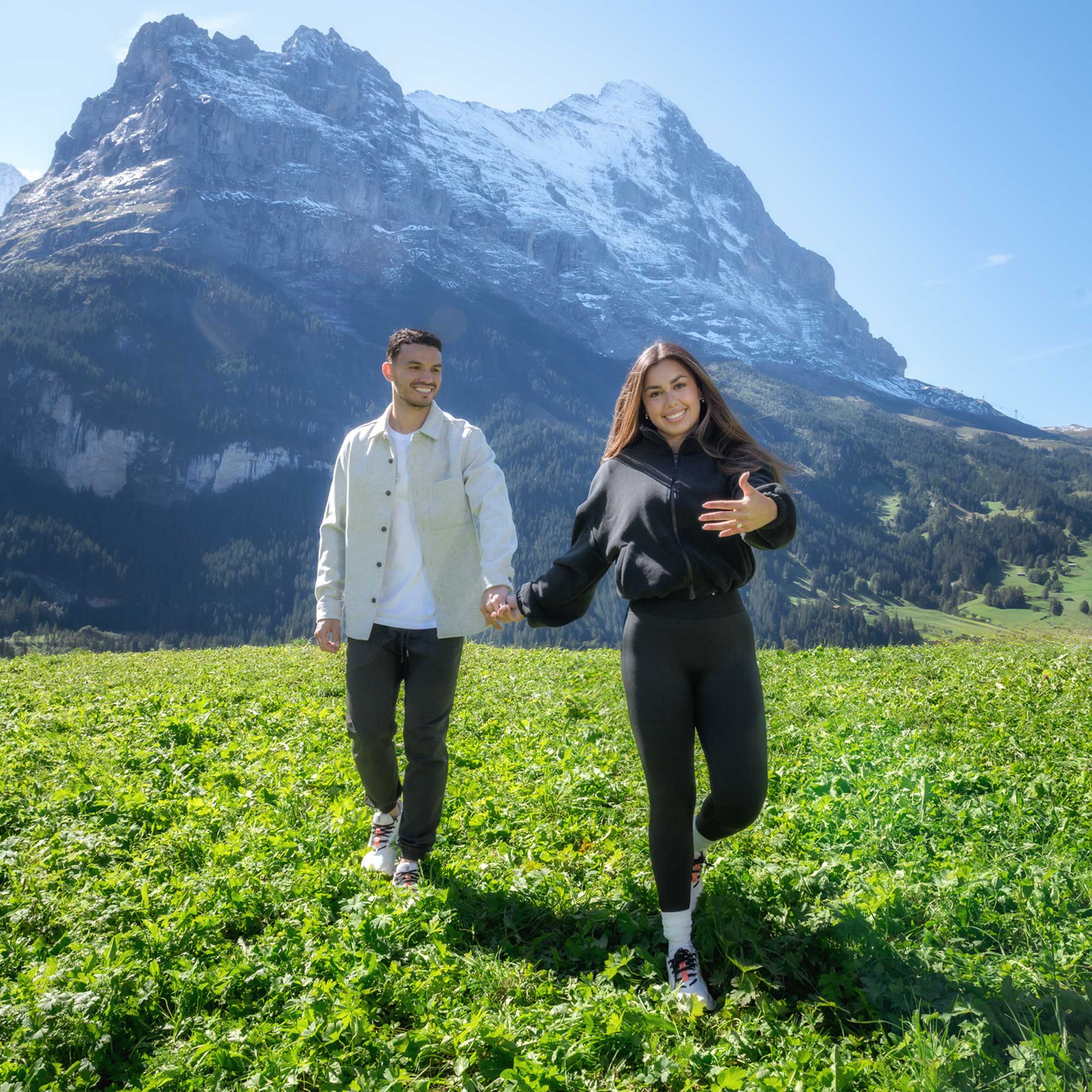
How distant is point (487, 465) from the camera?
5957 millimetres

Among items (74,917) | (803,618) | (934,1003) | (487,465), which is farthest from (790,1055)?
(803,618)

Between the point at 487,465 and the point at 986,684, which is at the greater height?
the point at 487,465

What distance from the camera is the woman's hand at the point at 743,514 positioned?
13.6 ft

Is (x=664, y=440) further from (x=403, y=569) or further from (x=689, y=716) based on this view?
(x=403, y=569)

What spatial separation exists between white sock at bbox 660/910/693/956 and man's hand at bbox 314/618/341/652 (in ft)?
9.86

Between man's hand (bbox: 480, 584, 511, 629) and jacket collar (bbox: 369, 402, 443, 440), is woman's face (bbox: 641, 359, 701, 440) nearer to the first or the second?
man's hand (bbox: 480, 584, 511, 629)

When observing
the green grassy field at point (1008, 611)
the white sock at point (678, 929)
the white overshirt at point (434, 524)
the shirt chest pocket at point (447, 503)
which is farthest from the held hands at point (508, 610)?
the green grassy field at point (1008, 611)

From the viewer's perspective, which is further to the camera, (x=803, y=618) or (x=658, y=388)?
(x=803, y=618)

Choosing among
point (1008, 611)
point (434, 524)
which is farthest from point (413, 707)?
point (1008, 611)

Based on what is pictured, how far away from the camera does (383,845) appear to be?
6.00 metres

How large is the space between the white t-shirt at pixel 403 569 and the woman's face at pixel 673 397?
2029mm

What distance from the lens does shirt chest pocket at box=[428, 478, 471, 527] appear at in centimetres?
579

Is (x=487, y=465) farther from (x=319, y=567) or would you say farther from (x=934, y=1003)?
(x=934, y=1003)

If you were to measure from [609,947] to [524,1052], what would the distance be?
118cm
